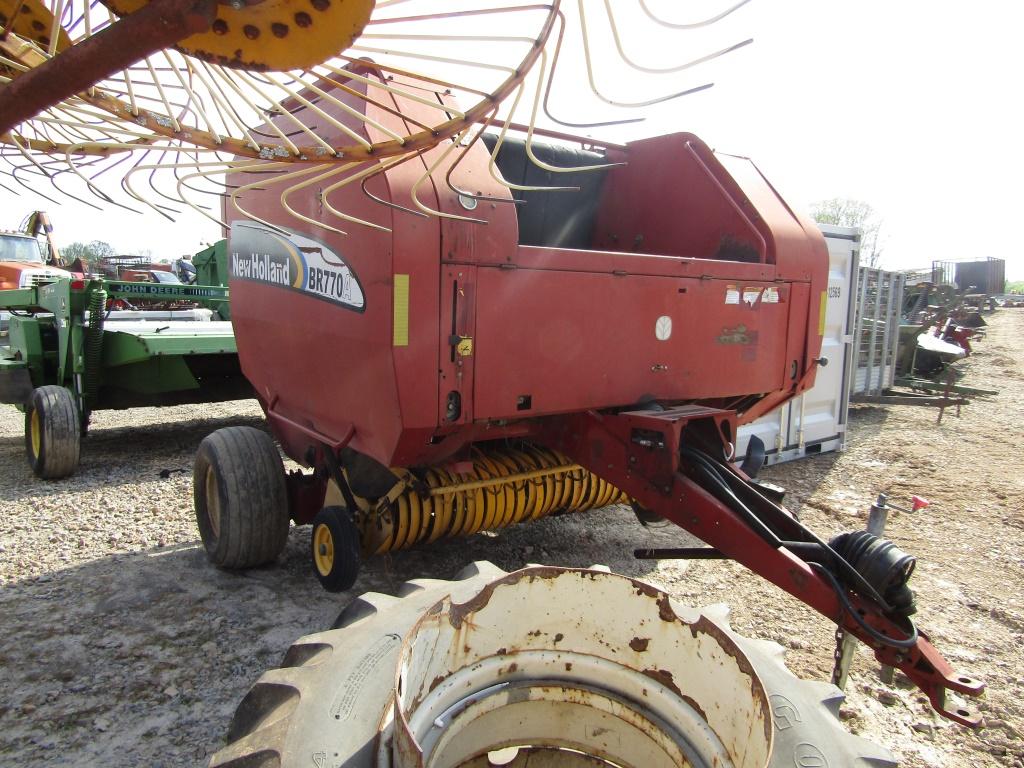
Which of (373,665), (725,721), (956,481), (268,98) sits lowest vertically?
(956,481)

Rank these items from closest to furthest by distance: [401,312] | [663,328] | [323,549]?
[401,312]
[663,328]
[323,549]

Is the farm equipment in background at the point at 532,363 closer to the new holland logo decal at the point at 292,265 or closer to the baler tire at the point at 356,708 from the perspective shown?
the new holland logo decal at the point at 292,265

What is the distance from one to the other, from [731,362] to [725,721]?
213 centimetres

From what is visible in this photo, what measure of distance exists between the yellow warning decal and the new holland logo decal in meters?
0.20

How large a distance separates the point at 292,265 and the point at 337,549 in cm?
126

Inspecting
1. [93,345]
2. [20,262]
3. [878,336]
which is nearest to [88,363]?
[93,345]

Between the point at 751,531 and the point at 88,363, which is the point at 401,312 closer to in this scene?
the point at 751,531

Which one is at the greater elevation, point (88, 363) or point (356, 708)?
point (88, 363)

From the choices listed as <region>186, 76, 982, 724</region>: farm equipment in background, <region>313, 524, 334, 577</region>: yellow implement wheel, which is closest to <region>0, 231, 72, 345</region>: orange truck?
<region>186, 76, 982, 724</region>: farm equipment in background

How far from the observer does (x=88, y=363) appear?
17.9 feet

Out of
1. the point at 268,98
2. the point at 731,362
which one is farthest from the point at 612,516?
the point at 268,98

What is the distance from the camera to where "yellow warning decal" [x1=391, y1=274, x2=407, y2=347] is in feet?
7.87

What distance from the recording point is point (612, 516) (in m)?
4.75

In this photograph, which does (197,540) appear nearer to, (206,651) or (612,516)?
(206,651)
